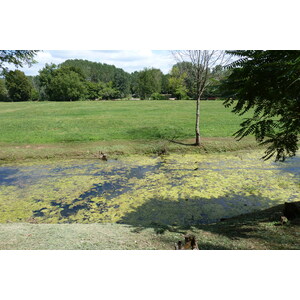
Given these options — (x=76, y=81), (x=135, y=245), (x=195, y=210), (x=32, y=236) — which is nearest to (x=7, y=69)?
(x=32, y=236)

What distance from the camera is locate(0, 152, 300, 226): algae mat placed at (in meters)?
7.98

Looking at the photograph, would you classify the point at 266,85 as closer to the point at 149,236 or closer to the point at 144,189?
the point at 149,236

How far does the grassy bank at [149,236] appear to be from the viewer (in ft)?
15.9

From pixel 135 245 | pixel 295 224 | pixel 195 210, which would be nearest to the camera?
pixel 135 245

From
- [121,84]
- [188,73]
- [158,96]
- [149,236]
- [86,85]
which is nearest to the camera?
[149,236]

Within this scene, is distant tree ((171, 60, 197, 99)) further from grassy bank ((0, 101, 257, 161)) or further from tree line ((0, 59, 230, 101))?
tree line ((0, 59, 230, 101))

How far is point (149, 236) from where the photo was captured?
5.58 meters

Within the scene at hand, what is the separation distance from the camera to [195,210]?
820 centimetres

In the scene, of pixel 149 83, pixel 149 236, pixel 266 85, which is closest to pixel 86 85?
pixel 149 83

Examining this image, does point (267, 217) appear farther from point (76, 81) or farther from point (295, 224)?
point (76, 81)

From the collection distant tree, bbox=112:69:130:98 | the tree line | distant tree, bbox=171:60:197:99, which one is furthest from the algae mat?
distant tree, bbox=112:69:130:98

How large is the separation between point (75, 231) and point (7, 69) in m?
6.31

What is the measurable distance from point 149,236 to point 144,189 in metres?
4.33

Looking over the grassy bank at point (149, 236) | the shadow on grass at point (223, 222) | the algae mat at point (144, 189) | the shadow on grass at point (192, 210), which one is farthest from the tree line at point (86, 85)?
the grassy bank at point (149, 236)
